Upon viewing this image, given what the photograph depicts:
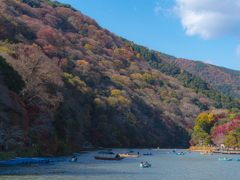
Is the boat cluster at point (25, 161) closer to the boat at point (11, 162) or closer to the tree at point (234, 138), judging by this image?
the boat at point (11, 162)

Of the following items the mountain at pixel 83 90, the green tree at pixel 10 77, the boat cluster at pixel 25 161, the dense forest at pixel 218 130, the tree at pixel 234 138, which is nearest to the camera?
the boat cluster at pixel 25 161

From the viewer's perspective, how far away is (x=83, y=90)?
82875 millimetres

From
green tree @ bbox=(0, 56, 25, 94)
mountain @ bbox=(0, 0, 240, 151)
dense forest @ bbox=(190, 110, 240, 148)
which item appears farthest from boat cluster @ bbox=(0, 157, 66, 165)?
dense forest @ bbox=(190, 110, 240, 148)

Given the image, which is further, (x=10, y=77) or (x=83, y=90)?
(x=83, y=90)

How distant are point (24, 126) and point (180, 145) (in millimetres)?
101049

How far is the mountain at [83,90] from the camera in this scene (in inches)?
1879

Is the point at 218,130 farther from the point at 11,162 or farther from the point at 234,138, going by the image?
the point at 11,162

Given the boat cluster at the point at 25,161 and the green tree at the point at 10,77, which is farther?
the green tree at the point at 10,77

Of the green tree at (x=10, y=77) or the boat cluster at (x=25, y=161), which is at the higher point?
the green tree at (x=10, y=77)

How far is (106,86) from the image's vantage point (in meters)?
110

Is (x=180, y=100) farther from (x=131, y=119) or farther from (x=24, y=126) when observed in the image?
(x=24, y=126)

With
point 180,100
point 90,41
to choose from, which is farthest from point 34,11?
point 180,100

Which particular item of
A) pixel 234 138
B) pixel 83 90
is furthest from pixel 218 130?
pixel 83 90

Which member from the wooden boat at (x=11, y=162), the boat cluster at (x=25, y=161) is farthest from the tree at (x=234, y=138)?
the wooden boat at (x=11, y=162)
